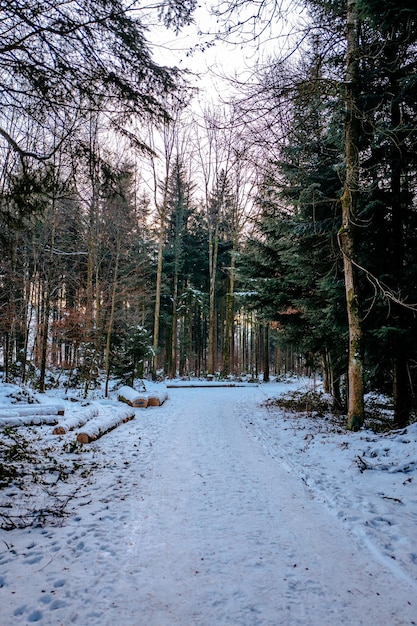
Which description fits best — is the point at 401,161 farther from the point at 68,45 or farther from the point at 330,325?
the point at 68,45

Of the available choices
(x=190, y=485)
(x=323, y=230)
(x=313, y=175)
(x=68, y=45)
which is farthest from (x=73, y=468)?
(x=313, y=175)

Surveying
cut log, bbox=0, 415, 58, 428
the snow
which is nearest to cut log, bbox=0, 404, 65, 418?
cut log, bbox=0, 415, 58, 428

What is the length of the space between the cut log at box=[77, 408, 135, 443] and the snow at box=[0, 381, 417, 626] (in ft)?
1.55

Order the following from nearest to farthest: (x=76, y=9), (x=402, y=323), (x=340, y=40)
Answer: (x=76, y=9), (x=340, y=40), (x=402, y=323)

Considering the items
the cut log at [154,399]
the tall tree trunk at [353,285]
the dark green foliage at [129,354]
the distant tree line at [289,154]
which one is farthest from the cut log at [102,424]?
the dark green foliage at [129,354]

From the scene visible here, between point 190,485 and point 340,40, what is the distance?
8.79m

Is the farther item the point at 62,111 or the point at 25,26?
the point at 62,111

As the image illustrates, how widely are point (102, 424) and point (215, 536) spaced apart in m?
5.03

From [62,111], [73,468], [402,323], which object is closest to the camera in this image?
[62,111]

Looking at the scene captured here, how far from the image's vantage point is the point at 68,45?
3969 millimetres

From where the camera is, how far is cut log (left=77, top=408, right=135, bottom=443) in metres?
6.74

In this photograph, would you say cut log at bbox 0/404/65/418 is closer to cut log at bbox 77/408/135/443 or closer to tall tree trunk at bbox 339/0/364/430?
cut log at bbox 77/408/135/443

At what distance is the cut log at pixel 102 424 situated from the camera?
674 cm

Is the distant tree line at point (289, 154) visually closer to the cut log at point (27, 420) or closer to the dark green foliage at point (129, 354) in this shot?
the dark green foliage at point (129, 354)
